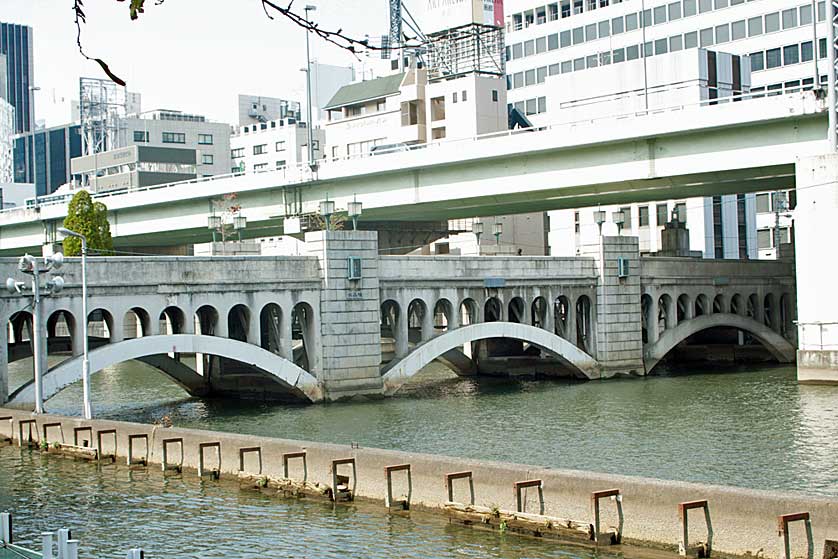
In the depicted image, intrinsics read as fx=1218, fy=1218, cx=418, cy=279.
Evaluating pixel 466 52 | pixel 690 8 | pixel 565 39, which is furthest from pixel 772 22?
pixel 466 52

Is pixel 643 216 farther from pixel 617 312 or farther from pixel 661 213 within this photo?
pixel 617 312

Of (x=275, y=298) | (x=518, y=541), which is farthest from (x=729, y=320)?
(x=518, y=541)

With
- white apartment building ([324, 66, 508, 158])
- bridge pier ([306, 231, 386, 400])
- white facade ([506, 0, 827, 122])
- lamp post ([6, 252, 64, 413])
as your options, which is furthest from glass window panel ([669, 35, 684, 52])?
lamp post ([6, 252, 64, 413])

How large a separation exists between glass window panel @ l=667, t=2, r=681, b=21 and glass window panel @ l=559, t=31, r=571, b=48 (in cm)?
1197

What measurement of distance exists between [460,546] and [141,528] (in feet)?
23.9

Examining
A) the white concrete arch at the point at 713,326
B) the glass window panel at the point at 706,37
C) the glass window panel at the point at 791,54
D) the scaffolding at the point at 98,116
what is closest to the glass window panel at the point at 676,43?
the glass window panel at the point at 706,37

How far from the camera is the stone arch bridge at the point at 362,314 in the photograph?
156ft

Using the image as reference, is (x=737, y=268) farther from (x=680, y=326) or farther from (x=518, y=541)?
(x=518, y=541)

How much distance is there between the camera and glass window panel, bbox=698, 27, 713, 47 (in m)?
100

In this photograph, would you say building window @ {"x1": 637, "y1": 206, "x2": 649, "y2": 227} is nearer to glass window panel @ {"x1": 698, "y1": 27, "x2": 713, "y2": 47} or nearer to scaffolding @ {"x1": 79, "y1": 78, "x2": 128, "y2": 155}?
glass window panel @ {"x1": 698, "y1": 27, "x2": 713, "y2": 47}

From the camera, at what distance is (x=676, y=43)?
103m

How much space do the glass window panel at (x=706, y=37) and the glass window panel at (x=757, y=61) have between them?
368 cm

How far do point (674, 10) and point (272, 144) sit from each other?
60.2 metres

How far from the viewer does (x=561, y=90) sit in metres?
88.8
